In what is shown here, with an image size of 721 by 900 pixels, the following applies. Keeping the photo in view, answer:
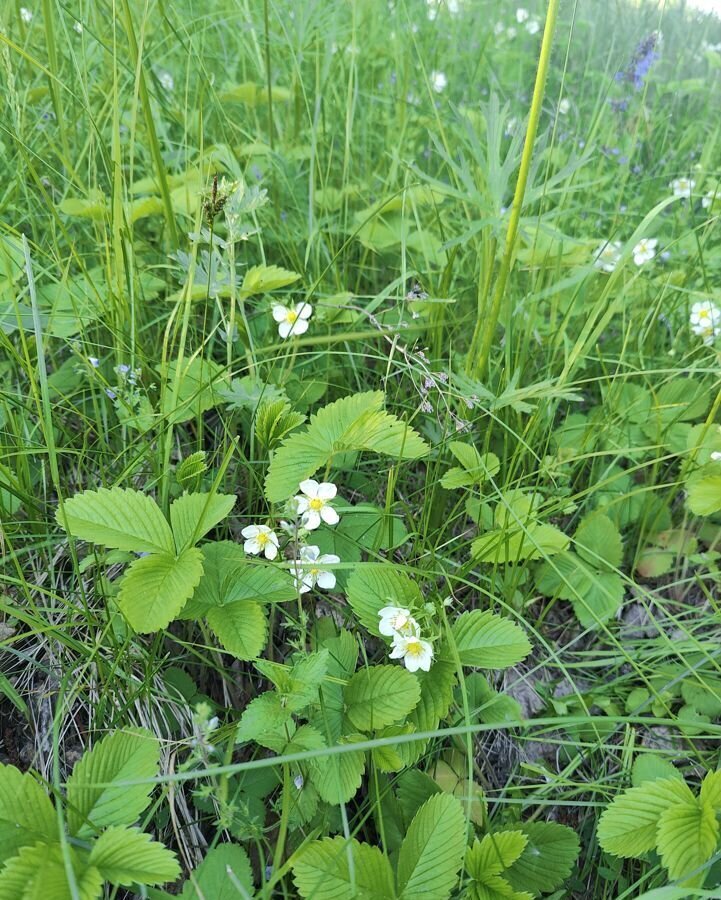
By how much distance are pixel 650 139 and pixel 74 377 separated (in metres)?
2.99

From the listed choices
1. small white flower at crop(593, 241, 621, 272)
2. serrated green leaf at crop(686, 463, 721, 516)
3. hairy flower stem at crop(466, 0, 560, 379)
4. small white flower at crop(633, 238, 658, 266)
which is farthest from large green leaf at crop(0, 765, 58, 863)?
small white flower at crop(633, 238, 658, 266)

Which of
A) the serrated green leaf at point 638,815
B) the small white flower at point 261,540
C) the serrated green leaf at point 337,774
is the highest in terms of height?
the small white flower at point 261,540

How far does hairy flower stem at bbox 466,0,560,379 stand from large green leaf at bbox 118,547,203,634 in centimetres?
78

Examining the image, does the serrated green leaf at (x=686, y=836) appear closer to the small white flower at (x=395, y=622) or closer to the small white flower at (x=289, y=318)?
the small white flower at (x=395, y=622)

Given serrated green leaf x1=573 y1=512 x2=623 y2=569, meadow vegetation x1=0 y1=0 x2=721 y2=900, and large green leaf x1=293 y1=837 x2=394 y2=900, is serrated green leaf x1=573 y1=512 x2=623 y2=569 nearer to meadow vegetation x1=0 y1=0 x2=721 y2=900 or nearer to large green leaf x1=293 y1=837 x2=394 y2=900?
meadow vegetation x1=0 y1=0 x2=721 y2=900

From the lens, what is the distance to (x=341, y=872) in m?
1.05

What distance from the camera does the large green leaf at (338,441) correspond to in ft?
4.27

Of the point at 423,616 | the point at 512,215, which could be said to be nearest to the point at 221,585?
the point at 423,616

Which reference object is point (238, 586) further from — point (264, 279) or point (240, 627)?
point (264, 279)

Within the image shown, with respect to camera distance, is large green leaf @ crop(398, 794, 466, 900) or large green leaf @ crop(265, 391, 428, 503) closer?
large green leaf @ crop(398, 794, 466, 900)

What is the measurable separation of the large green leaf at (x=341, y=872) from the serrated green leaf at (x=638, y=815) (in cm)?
37

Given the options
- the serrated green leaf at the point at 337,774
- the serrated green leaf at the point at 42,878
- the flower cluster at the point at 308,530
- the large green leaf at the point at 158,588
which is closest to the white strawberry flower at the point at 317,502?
the flower cluster at the point at 308,530

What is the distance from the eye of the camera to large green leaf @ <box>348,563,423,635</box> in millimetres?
1262

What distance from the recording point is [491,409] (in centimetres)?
151
